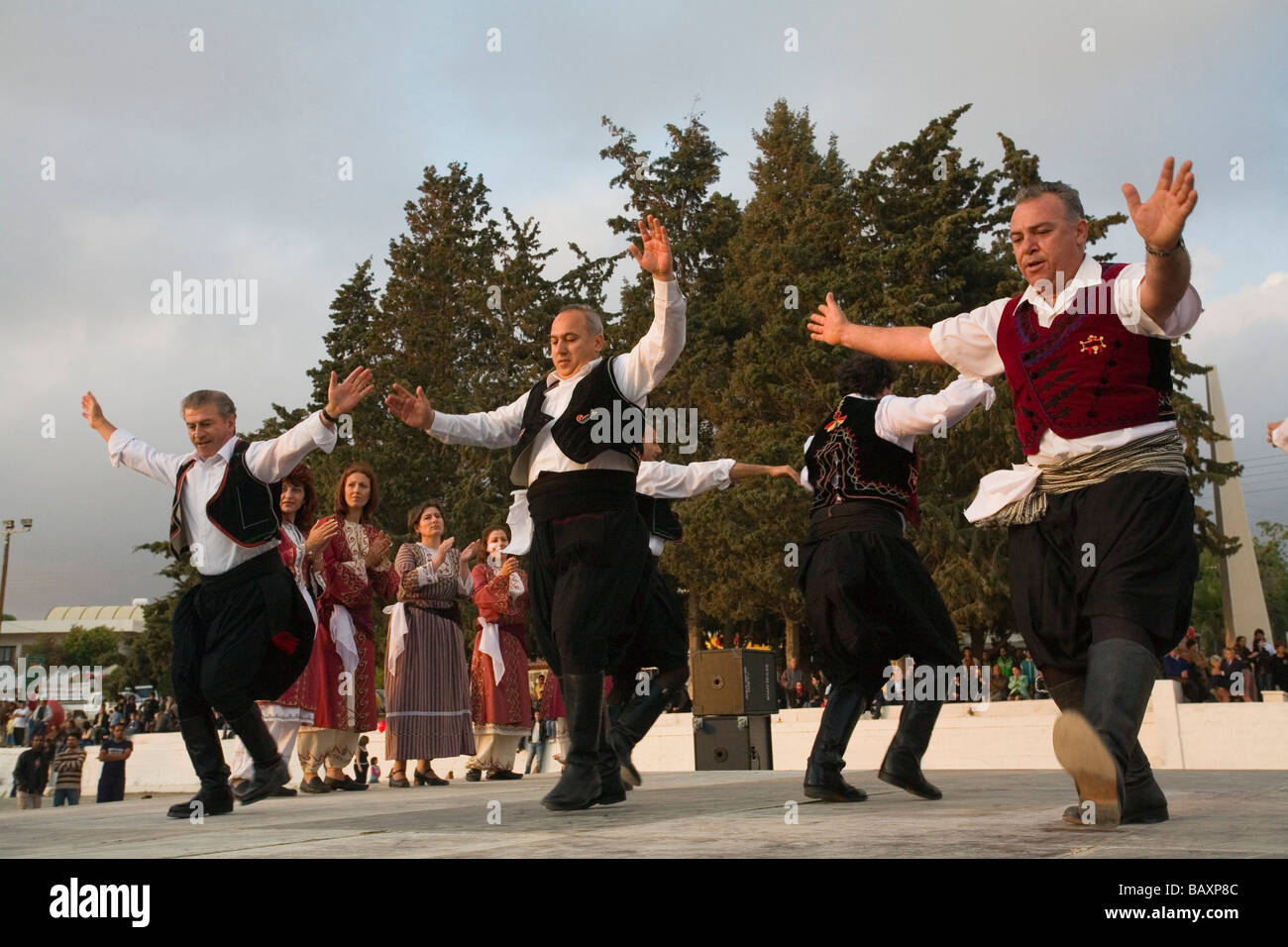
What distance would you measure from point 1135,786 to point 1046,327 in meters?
1.44

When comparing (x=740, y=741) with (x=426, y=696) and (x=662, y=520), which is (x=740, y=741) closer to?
(x=426, y=696)

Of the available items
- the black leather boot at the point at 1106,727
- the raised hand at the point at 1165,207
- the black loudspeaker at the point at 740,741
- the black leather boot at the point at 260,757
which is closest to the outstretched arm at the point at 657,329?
the raised hand at the point at 1165,207

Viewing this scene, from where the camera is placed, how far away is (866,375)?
5688mm

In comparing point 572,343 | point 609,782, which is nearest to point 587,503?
point 572,343

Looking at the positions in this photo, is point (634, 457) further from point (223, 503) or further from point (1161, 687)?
point (1161, 687)

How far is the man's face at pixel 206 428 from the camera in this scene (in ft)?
19.4

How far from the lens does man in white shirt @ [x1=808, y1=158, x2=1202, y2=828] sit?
3.48 meters

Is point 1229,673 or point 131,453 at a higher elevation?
point 131,453

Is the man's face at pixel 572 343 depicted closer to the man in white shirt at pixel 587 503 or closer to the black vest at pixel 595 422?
the man in white shirt at pixel 587 503

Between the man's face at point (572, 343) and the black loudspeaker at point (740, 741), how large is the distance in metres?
6.88

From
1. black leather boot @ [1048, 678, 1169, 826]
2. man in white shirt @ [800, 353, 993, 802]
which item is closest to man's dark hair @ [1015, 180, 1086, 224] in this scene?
man in white shirt @ [800, 353, 993, 802]

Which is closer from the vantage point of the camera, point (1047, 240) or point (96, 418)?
point (1047, 240)

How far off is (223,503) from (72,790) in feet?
47.0
